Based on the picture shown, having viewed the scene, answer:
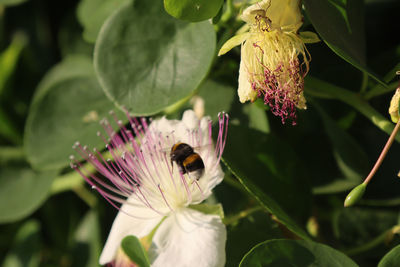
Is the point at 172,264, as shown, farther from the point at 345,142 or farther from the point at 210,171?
the point at 345,142

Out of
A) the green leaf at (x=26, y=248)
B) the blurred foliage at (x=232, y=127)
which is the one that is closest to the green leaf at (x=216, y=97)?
the blurred foliage at (x=232, y=127)

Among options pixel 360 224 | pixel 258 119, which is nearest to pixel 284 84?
pixel 258 119

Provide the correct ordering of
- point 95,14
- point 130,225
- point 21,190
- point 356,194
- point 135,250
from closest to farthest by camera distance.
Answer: point 356,194
point 135,250
point 130,225
point 95,14
point 21,190

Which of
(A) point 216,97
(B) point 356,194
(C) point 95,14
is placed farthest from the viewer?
(C) point 95,14

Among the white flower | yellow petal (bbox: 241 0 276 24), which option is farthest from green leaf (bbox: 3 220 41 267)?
yellow petal (bbox: 241 0 276 24)

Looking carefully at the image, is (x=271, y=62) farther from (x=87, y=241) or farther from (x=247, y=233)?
(x=87, y=241)

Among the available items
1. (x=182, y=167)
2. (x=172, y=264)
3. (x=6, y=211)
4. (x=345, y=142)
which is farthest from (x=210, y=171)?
(x=6, y=211)

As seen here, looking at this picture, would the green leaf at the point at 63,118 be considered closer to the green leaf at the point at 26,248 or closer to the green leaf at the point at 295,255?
the green leaf at the point at 26,248
